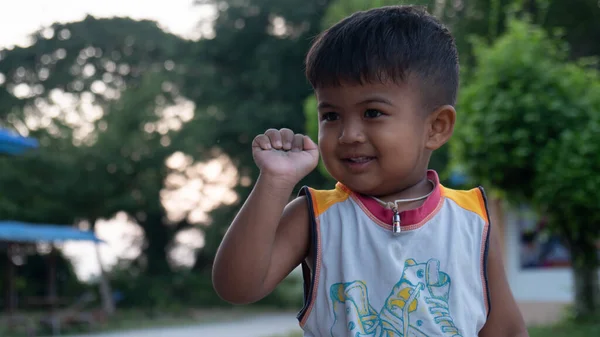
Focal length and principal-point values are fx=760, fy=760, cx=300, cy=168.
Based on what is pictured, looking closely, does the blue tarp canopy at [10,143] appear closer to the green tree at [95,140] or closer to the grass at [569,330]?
the grass at [569,330]

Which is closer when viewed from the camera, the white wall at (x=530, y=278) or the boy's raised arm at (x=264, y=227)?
the boy's raised arm at (x=264, y=227)

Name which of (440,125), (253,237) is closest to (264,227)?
(253,237)

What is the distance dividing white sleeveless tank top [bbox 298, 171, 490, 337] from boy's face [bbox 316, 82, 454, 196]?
0.07 meters

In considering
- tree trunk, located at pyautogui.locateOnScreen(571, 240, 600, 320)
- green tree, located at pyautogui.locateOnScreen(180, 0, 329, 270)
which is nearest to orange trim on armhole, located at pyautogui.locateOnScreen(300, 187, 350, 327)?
tree trunk, located at pyautogui.locateOnScreen(571, 240, 600, 320)

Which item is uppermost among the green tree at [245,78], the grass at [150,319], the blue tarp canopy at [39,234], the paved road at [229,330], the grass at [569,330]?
the green tree at [245,78]

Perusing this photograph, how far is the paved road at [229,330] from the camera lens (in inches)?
443

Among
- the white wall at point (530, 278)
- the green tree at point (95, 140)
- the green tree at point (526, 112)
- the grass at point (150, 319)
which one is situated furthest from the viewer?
the white wall at point (530, 278)

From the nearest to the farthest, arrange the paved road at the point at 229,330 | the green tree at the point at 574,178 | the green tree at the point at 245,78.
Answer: the green tree at the point at 574,178 → the paved road at the point at 229,330 → the green tree at the point at 245,78

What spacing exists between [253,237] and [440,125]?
0.47m

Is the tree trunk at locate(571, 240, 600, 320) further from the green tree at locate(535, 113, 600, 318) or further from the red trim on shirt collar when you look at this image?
the red trim on shirt collar

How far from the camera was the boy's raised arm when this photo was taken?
4.48ft

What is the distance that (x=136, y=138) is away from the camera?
1712cm

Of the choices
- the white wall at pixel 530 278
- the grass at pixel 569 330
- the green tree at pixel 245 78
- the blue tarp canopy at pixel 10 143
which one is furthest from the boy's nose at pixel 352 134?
the white wall at pixel 530 278

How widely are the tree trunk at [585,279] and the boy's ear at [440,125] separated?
7.95 m
